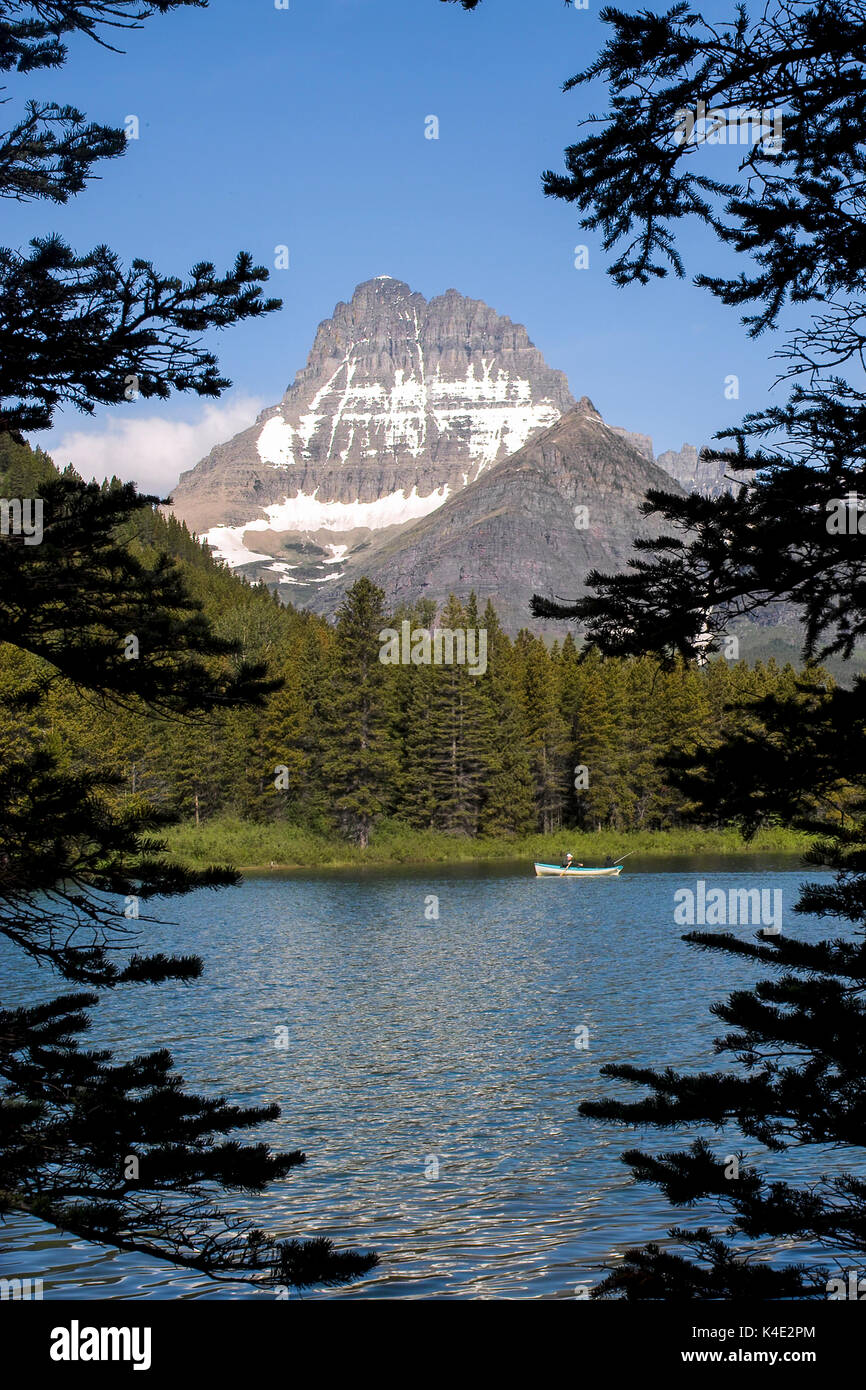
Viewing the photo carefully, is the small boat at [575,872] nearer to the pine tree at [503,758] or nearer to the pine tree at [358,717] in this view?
the pine tree at [358,717]

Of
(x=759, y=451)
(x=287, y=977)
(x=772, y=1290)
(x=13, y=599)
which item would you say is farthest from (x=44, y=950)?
(x=287, y=977)

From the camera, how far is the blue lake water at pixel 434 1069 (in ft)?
38.7

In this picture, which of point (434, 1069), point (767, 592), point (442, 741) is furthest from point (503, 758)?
point (767, 592)

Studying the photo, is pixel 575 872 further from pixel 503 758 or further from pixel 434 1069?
pixel 434 1069

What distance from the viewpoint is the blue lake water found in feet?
38.7

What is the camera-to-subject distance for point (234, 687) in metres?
9.00

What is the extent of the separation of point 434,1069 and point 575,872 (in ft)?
146

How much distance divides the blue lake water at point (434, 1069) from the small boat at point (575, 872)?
779 inches

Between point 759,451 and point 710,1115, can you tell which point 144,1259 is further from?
point 759,451

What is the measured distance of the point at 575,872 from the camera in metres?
63.3

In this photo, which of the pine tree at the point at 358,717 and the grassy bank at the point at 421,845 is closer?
the grassy bank at the point at 421,845

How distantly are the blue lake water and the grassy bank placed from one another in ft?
98.1

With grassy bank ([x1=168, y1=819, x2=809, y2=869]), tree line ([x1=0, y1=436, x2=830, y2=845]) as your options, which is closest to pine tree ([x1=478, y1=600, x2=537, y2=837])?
tree line ([x1=0, y1=436, x2=830, y2=845])

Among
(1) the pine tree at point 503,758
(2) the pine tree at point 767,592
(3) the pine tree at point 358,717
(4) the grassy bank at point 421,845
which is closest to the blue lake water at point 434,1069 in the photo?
(2) the pine tree at point 767,592
